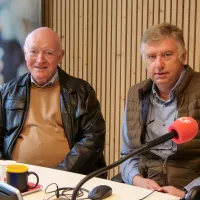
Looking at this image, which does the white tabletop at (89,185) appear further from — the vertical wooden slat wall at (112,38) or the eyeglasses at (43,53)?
the vertical wooden slat wall at (112,38)

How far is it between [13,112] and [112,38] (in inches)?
76.8

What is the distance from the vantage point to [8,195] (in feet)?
4.68

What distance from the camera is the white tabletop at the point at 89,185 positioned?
1.85 m

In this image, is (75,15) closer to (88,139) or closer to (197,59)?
(197,59)

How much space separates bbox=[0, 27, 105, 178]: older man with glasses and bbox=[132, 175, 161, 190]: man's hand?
457mm

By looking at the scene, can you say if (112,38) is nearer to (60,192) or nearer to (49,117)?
(49,117)

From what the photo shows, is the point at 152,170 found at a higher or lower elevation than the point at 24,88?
lower

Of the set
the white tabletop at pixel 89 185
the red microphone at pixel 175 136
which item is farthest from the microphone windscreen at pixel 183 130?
the white tabletop at pixel 89 185

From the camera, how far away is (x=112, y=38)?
4.50 m

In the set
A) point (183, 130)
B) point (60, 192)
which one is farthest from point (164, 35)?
point (183, 130)

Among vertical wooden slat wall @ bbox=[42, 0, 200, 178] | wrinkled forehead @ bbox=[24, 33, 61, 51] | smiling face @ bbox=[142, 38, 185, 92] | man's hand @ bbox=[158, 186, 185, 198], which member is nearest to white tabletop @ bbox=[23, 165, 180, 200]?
man's hand @ bbox=[158, 186, 185, 198]

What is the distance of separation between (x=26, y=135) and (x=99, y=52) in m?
2.06

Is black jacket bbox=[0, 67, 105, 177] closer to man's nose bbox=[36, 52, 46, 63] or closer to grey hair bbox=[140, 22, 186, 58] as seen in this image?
man's nose bbox=[36, 52, 46, 63]

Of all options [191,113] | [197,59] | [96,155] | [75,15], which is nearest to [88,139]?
[96,155]
